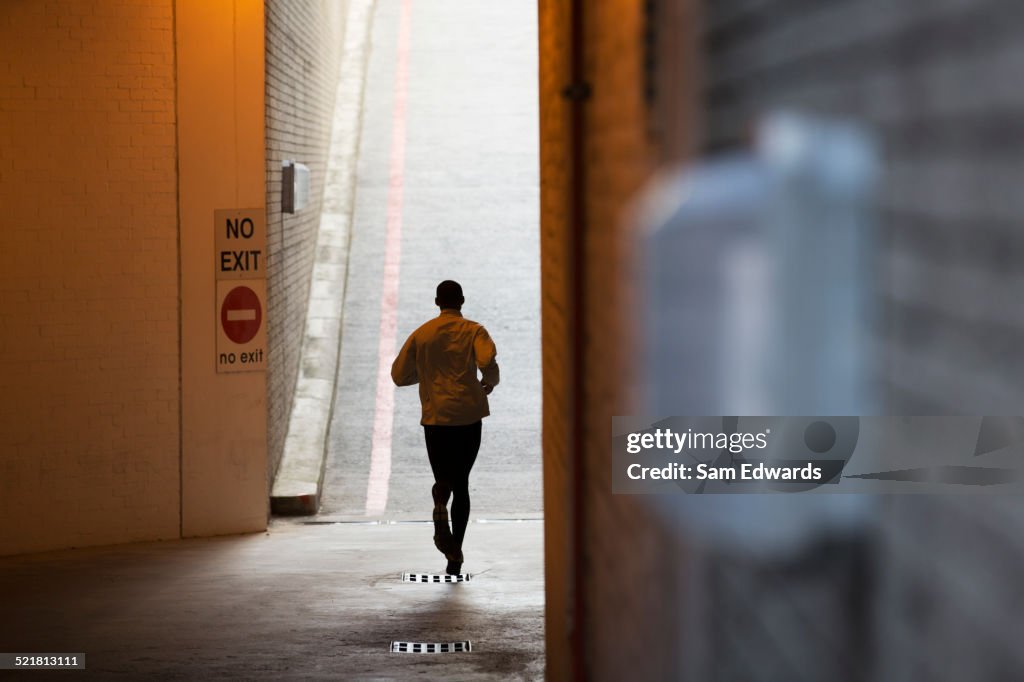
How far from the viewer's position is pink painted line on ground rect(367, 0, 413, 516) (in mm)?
12148

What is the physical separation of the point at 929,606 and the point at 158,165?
8494 millimetres

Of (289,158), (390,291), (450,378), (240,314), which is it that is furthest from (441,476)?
(390,291)

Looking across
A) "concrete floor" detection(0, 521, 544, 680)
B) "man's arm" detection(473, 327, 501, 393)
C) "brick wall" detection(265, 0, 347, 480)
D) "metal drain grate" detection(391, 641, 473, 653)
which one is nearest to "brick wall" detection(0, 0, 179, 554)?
"concrete floor" detection(0, 521, 544, 680)

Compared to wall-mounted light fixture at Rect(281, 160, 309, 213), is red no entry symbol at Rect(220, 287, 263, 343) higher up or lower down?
lower down

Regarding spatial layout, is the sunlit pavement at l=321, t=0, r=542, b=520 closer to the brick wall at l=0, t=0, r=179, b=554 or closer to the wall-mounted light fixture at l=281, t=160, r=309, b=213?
the brick wall at l=0, t=0, r=179, b=554

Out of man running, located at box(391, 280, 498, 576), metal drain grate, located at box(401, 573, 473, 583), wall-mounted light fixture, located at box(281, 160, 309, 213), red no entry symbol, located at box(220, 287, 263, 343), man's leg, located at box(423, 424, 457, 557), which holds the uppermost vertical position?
wall-mounted light fixture, located at box(281, 160, 309, 213)

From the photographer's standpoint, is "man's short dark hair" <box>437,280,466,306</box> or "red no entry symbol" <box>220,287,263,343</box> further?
"red no entry symbol" <box>220,287,263,343</box>

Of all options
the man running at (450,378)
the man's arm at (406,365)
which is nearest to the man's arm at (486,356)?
the man running at (450,378)

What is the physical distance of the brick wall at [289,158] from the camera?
34.8ft

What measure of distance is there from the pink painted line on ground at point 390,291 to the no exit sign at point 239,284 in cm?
210

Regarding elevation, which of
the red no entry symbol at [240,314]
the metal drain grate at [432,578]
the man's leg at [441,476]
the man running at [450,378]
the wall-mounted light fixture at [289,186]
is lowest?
the metal drain grate at [432,578]

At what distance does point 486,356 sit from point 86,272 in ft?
10.6

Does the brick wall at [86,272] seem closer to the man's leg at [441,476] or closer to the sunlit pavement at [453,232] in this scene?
the sunlit pavement at [453,232]

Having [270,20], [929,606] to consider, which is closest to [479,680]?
[929,606]
